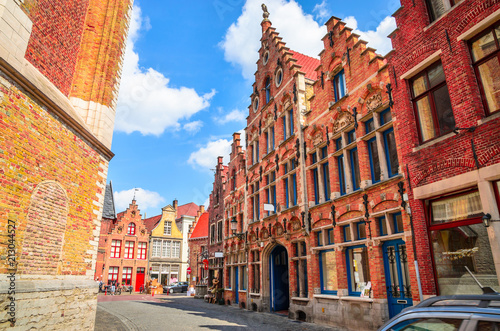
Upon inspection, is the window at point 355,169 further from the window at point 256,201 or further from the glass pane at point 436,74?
the window at point 256,201

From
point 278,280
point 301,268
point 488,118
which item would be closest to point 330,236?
point 301,268

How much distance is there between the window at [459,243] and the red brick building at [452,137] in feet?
0.06

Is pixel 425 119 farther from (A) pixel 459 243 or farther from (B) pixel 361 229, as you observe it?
(B) pixel 361 229

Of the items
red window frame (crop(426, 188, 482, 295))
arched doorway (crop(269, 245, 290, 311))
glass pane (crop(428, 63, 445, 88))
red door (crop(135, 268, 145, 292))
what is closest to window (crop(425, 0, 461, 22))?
glass pane (crop(428, 63, 445, 88))

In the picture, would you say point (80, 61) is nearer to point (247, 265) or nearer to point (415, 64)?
point (415, 64)

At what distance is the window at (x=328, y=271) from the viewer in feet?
36.4

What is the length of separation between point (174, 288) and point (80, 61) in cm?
3228

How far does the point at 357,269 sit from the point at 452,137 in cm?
529

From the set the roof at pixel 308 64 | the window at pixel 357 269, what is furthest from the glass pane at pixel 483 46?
the roof at pixel 308 64

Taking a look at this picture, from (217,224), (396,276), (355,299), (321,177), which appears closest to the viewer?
(396,276)

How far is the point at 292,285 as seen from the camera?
43.5 feet

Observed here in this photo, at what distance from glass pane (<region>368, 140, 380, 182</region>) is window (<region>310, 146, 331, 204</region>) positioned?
2.16m

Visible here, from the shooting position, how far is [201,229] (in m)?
39.4

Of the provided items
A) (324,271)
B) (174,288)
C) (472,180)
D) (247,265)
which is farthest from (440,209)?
(174,288)
